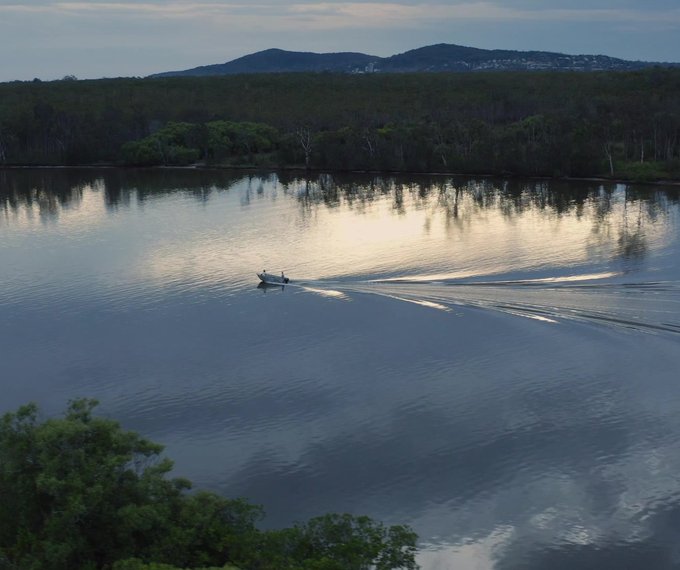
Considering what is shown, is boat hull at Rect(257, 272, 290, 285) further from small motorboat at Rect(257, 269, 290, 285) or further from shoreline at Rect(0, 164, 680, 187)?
shoreline at Rect(0, 164, 680, 187)

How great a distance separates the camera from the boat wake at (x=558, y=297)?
2958 centimetres

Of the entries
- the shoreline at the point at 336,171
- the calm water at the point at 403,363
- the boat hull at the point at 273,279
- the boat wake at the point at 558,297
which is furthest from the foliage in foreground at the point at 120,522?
the shoreline at the point at 336,171

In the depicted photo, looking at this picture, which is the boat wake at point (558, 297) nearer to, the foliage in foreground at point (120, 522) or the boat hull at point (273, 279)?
the boat hull at point (273, 279)

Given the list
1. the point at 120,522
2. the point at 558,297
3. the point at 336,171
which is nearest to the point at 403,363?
the point at 558,297

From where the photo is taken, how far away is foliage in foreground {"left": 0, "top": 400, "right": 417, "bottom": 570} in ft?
46.0

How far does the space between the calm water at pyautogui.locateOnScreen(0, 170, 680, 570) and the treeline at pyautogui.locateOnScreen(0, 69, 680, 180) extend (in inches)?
651

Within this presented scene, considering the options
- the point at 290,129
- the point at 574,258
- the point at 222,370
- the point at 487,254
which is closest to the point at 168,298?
the point at 222,370

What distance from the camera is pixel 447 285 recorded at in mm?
34000

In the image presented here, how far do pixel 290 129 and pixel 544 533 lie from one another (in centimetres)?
6698

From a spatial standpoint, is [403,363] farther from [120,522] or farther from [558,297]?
[120,522]

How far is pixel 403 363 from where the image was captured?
27047 mm

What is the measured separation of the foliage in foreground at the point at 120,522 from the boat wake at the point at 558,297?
17037 mm

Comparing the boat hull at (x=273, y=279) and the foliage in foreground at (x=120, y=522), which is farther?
the boat hull at (x=273, y=279)

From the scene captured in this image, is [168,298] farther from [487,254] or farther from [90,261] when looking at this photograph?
[487,254]
